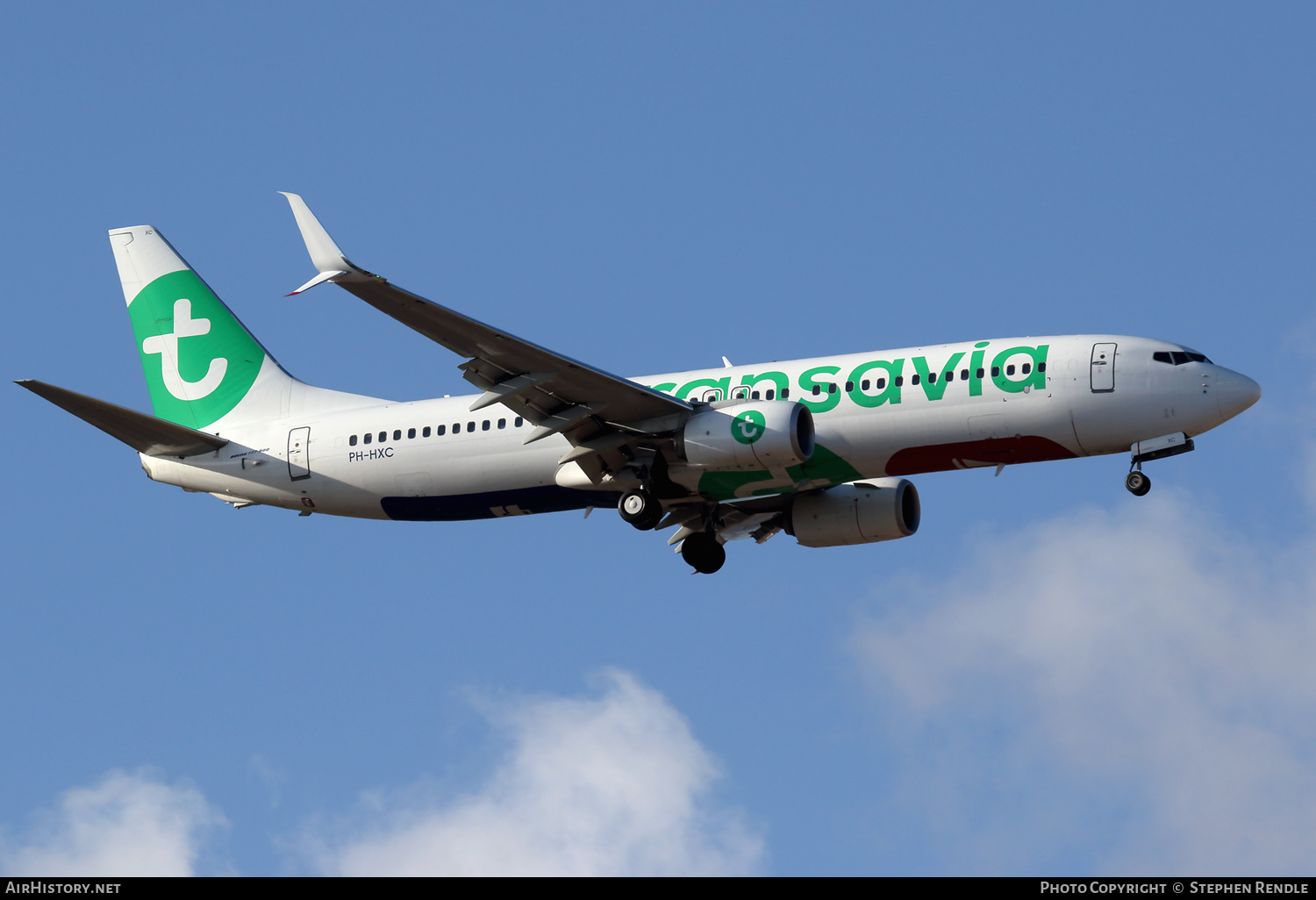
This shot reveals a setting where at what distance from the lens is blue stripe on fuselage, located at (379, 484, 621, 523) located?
36500 millimetres

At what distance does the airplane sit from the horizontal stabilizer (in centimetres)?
7

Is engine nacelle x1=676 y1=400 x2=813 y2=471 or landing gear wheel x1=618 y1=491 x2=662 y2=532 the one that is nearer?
engine nacelle x1=676 y1=400 x2=813 y2=471

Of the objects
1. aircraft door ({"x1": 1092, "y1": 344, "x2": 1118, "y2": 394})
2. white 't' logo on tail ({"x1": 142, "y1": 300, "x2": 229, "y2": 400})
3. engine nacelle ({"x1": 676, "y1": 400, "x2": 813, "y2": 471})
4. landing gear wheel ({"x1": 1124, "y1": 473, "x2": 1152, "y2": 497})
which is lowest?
A: landing gear wheel ({"x1": 1124, "y1": 473, "x2": 1152, "y2": 497})

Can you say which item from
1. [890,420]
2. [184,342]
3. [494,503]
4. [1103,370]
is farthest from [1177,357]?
[184,342]

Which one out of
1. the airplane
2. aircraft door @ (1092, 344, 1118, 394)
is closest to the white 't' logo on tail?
the airplane

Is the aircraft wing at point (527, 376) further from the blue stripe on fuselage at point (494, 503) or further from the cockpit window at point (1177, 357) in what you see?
the cockpit window at point (1177, 357)

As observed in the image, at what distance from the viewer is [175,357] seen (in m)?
41.3

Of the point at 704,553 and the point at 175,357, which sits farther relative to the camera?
the point at 175,357

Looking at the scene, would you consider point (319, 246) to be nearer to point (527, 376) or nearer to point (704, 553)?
point (527, 376)

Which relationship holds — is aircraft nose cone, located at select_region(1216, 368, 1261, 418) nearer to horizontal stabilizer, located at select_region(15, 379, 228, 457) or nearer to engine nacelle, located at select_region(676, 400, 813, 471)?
engine nacelle, located at select_region(676, 400, 813, 471)

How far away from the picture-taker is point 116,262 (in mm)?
42500

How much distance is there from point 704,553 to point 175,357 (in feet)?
48.1

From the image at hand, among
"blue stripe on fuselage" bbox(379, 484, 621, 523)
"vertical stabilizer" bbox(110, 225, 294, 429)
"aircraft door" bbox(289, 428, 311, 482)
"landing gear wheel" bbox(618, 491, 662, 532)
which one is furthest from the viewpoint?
"vertical stabilizer" bbox(110, 225, 294, 429)
